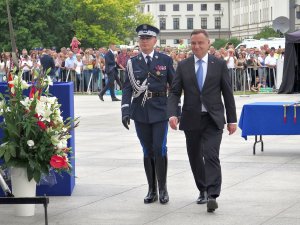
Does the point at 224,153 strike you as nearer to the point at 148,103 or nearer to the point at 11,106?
the point at 148,103

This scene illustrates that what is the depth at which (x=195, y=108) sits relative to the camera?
1008 centimetres

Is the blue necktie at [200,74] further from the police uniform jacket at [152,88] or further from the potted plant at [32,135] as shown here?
the potted plant at [32,135]

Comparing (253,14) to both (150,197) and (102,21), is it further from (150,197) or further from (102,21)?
(150,197)

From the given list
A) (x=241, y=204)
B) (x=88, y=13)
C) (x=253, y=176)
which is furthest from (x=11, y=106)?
(x=88, y=13)

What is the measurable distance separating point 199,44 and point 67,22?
83157 millimetres

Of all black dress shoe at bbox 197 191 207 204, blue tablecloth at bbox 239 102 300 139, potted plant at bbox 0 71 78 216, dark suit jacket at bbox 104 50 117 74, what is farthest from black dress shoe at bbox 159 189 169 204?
dark suit jacket at bbox 104 50 117 74

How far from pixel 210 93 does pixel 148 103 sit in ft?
2.63

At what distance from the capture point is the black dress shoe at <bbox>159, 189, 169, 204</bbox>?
34.2 feet

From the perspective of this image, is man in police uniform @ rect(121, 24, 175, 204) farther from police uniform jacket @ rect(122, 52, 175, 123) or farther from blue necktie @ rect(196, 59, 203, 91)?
blue necktie @ rect(196, 59, 203, 91)

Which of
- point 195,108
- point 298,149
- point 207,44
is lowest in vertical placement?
point 298,149

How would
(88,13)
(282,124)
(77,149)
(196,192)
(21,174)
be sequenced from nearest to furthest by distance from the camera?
(21,174), (196,192), (282,124), (77,149), (88,13)

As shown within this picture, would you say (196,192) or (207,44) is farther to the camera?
(196,192)

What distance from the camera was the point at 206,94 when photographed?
10.0 m

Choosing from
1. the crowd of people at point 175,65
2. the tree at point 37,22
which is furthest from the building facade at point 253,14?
the crowd of people at point 175,65
